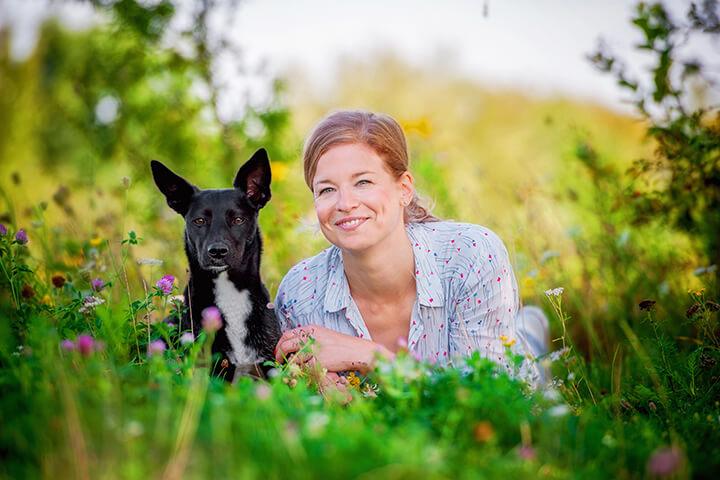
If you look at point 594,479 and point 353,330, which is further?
point 353,330

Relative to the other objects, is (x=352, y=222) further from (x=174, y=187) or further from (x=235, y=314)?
(x=174, y=187)

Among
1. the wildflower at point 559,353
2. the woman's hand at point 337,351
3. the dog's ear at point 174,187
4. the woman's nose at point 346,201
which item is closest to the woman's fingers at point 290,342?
the woman's hand at point 337,351

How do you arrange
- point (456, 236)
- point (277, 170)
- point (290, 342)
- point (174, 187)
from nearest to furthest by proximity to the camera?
point (290, 342) < point (174, 187) < point (456, 236) < point (277, 170)

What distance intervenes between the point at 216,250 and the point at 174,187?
529mm

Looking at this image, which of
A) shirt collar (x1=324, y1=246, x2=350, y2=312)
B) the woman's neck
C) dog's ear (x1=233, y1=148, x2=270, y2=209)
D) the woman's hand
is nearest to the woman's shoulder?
the woman's neck

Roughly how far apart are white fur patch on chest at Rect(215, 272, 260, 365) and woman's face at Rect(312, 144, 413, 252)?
567mm

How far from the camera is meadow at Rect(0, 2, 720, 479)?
143 cm

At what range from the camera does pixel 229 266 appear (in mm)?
2770

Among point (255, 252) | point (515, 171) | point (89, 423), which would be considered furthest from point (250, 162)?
point (515, 171)

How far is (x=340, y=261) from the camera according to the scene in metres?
3.41

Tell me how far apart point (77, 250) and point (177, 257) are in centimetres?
139

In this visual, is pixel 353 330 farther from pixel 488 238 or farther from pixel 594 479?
pixel 594 479

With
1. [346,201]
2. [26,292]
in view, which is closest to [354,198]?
[346,201]

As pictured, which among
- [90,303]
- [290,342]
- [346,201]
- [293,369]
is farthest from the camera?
[346,201]
